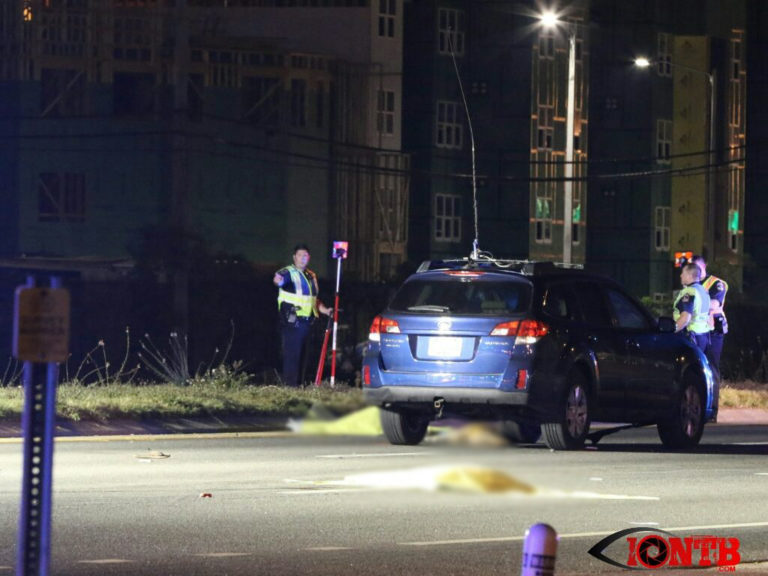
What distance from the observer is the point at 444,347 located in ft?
52.5

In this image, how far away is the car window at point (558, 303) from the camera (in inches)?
657

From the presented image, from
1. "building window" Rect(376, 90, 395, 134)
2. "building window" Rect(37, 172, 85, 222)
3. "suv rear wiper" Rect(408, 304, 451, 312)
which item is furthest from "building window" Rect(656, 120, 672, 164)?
"suv rear wiper" Rect(408, 304, 451, 312)

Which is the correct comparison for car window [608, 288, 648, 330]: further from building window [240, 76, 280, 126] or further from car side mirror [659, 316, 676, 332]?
building window [240, 76, 280, 126]

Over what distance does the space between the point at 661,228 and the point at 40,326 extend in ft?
224

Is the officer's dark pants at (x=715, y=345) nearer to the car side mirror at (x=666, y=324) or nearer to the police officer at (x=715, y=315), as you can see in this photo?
the police officer at (x=715, y=315)

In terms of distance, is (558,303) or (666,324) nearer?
(558,303)

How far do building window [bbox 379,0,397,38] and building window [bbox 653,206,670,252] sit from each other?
14835 millimetres

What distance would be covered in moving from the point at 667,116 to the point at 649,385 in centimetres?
5573

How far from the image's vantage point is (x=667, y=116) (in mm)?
72250

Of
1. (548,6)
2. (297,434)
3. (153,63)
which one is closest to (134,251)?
(153,63)

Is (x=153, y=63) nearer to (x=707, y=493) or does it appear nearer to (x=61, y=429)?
(x=61, y=429)

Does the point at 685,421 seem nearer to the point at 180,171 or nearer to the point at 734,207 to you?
the point at 180,171

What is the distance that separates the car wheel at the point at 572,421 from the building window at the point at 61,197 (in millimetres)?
40263

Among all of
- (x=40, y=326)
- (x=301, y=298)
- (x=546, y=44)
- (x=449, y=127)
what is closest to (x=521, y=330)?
(x=301, y=298)
